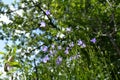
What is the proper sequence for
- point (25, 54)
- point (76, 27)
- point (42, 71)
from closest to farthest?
1. point (42, 71)
2. point (76, 27)
3. point (25, 54)

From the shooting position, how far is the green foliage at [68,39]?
613cm

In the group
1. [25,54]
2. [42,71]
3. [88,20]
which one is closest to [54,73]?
[42,71]

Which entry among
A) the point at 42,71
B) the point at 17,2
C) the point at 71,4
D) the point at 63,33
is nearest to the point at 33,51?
the point at 17,2

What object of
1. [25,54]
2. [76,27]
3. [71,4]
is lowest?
[25,54]

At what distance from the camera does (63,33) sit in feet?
40.1

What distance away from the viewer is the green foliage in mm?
6129

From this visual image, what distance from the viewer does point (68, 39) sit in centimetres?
1282

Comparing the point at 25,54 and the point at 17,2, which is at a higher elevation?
the point at 17,2

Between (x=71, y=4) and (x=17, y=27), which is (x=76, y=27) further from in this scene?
(x=17, y=27)

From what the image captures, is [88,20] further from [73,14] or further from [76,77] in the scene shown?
[76,77]

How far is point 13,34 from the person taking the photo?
50.5 ft

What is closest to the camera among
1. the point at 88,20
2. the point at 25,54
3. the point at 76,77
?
the point at 76,77

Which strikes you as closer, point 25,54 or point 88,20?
point 88,20

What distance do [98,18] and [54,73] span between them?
5731 mm
